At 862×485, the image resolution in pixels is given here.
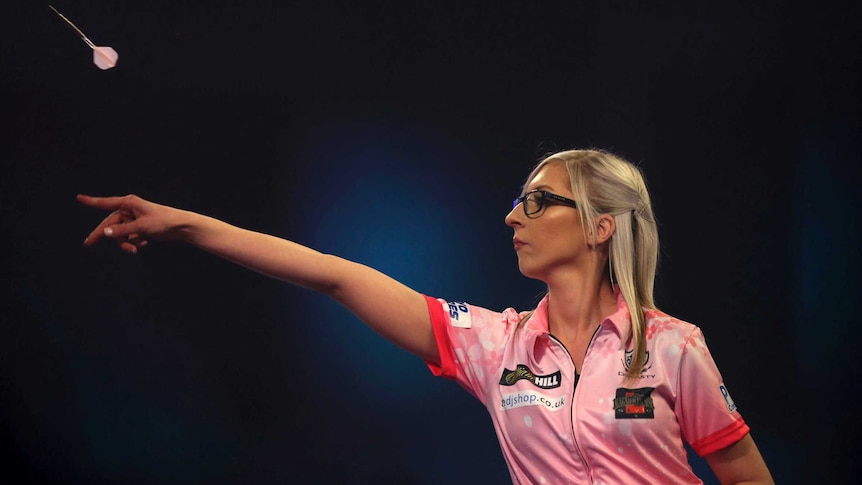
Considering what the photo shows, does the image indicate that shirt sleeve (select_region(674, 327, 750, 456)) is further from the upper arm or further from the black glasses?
the black glasses

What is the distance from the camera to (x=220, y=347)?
297 cm

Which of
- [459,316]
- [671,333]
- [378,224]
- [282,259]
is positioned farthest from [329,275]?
[378,224]

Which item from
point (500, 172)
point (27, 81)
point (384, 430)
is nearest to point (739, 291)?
point (500, 172)

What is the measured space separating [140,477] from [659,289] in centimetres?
213

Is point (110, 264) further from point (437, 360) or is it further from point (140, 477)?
point (437, 360)

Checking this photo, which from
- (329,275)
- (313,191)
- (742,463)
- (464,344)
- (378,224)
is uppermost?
(313,191)

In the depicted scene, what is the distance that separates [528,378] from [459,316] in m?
0.21

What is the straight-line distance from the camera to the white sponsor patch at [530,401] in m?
1.61

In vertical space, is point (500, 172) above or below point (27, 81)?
below

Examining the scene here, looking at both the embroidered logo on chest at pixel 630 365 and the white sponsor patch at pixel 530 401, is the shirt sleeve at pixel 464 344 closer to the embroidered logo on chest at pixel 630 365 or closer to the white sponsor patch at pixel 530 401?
the white sponsor patch at pixel 530 401

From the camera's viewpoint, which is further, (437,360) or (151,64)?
(151,64)

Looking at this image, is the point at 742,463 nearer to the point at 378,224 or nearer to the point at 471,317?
the point at 471,317

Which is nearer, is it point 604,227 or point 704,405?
point 704,405

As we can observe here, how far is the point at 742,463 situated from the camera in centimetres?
162
